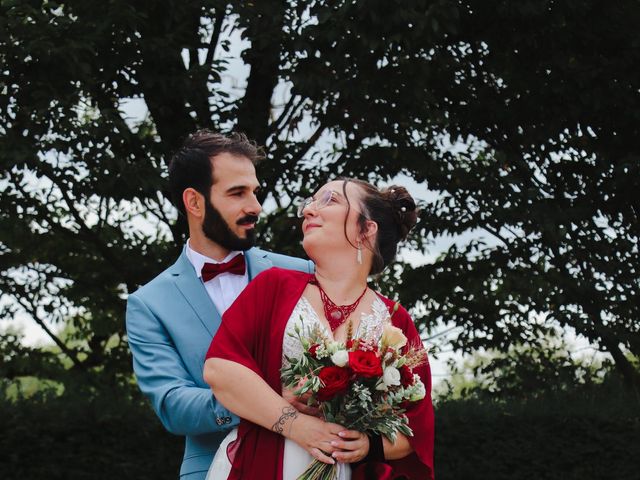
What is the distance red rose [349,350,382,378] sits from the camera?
9.61 feet

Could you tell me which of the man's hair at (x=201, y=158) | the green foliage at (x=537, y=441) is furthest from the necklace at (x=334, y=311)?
the green foliage at (x=537, y=441)

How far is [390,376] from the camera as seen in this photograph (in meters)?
3.00

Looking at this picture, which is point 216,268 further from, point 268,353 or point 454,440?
point 454,440

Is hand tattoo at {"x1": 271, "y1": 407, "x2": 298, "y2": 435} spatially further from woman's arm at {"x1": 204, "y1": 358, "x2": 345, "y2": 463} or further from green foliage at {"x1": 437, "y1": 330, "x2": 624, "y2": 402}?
green foliage at {"x1": 437, "y1": 330, "x2": 624, "y2": 402}

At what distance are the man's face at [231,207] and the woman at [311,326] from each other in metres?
0.32

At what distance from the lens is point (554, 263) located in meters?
8.70

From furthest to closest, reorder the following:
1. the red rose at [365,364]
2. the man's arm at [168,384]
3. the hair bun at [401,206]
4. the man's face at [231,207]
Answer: the man's face at [231,207] → the hair bun at [401,206] → the man's arm at [168,384] → the red rose at [365,364]

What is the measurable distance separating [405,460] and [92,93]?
5.51m

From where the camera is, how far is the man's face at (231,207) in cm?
378

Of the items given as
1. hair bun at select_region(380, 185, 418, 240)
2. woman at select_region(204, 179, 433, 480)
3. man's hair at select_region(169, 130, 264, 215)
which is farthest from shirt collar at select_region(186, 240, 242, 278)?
hair bun at select_region(380, 185, 418, 240)

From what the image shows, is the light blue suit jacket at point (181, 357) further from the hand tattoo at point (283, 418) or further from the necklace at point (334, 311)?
the necklace at point (334, 311)

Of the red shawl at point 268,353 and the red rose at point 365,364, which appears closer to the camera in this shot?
the red rose at point 365,364

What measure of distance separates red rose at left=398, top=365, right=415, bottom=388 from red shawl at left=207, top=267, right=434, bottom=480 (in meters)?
0.23

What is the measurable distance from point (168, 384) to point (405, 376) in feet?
2.82
